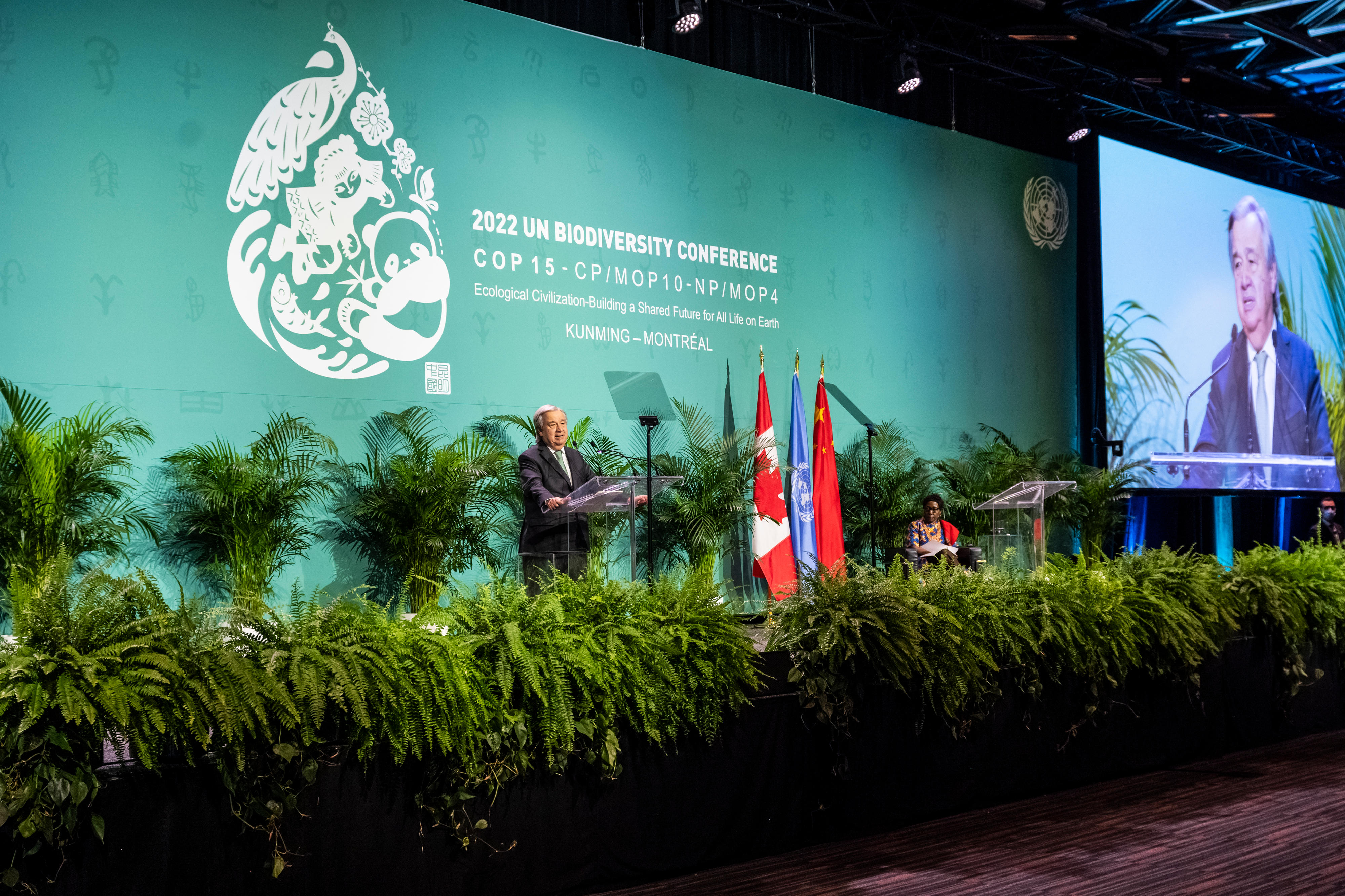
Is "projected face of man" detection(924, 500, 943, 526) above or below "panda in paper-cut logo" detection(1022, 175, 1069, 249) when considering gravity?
below

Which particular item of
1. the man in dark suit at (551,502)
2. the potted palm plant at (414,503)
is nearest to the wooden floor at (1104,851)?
the man in dark suit at (551,502)

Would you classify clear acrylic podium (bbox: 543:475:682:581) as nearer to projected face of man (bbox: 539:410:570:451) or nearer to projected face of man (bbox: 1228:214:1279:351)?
projected face of man (bbox: 539:410:570:451)

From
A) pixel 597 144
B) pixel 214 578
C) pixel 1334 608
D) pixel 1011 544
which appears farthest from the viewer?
pixel 597 144

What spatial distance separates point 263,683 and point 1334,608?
16.7 feet

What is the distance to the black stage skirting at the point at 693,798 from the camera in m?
2.48

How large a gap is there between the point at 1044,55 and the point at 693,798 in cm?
885

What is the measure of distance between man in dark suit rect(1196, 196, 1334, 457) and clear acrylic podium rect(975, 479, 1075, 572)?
15.0 feet

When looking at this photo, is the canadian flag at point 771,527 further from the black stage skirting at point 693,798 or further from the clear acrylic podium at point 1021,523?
the black stage skirting at point 693,798

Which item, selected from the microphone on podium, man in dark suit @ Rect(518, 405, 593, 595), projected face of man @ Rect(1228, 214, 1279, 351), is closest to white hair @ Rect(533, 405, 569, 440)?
man in dark suit @ Rect(518, 405, 593, 595)

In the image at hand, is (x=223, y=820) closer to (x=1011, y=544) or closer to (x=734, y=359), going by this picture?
(x=1011, y=544)

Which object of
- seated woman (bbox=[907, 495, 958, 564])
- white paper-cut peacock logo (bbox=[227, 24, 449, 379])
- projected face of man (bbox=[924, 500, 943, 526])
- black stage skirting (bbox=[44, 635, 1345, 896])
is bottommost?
black stage skirting (bbox=[44, 635, 1345, 896])

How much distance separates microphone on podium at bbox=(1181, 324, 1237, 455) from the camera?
1053 cm

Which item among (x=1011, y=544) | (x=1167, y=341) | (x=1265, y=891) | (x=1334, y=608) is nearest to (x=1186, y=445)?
(x=1167, y=341)

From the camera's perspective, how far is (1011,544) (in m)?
6.91
